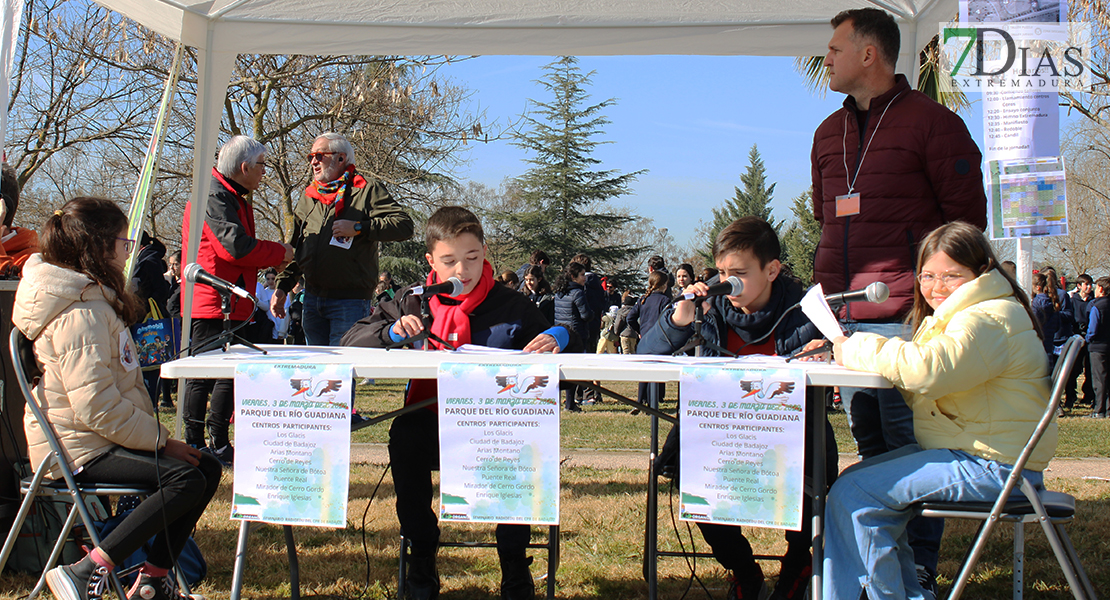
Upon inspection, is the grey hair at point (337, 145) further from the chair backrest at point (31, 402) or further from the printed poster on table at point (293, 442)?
the printed poster on table at point (293, 442)

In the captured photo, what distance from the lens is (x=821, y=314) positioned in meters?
2.44

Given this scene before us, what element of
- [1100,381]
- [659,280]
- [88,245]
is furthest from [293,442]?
[1100,381]

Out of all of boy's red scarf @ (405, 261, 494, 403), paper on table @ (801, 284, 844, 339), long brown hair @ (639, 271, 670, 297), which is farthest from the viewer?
long brown hair @ (639, 271, 670, 297)

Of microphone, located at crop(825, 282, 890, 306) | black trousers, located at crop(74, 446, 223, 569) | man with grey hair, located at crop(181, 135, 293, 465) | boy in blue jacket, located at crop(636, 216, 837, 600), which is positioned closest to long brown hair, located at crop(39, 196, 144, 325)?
black trousers, located at crop(74, 446, 223, 569)

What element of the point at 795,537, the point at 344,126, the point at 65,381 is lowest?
the point at 795,537

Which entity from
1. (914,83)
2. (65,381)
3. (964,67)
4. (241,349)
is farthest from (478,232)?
(914,83)

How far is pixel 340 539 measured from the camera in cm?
370

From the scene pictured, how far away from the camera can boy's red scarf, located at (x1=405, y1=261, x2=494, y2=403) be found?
3029 mm

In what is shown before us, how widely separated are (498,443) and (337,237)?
286 centimetres

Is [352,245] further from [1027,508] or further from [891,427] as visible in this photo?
[1027,508]

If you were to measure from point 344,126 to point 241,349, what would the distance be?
43.7 ft

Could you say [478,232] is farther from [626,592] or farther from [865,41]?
[865,41]

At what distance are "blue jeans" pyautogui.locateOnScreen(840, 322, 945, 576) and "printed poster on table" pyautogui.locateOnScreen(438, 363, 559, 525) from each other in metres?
1.22

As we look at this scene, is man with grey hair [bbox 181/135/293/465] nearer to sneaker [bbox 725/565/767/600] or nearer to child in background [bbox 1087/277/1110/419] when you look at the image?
sneaker [bbox 725/565/767/600]
